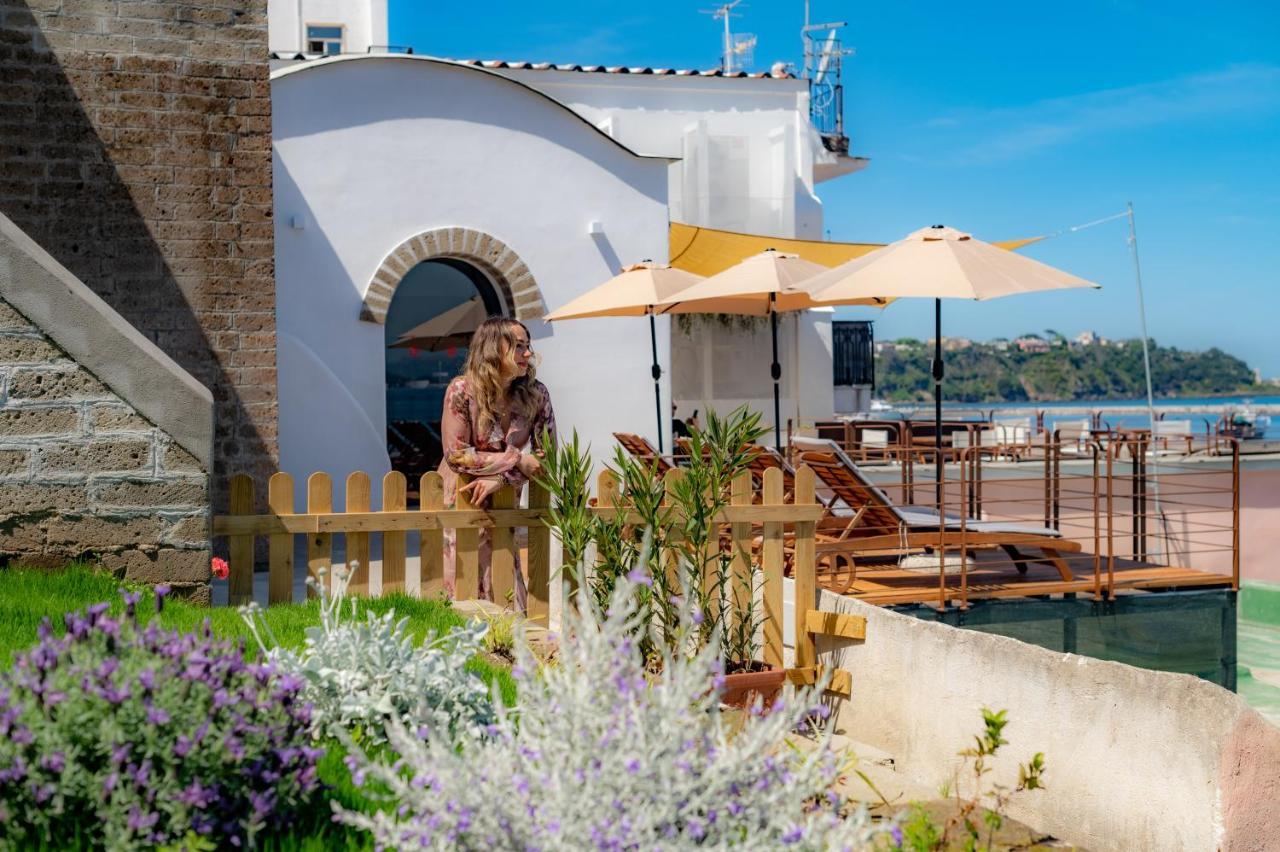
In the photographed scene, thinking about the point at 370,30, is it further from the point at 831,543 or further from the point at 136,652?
the point at 136,652

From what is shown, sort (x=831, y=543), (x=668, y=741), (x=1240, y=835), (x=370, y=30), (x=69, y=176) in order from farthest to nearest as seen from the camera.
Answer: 1. (x=370, y=30)
2. (x=69, y=176)
3. (x=831, y=543)
4. (x=1240, y=835)
5. (x=668, y=741)

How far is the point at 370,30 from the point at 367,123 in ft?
33.1

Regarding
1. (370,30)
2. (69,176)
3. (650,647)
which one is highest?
(370,30)

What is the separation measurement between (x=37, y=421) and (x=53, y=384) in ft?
0.56

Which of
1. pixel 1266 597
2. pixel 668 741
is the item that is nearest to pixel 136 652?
pixel 668 741

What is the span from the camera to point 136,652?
3100mm

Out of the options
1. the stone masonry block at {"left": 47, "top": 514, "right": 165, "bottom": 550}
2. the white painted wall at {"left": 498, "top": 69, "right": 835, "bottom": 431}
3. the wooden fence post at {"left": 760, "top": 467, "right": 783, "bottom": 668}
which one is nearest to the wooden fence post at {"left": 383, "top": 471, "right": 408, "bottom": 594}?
the stone masonry block at {"left": 47, "top": 514, "right": 165, "bottom": 550}

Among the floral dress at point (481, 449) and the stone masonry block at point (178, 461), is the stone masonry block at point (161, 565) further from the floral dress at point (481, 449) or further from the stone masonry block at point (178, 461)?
the floral dress at point (481, 449)

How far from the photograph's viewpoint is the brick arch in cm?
1338

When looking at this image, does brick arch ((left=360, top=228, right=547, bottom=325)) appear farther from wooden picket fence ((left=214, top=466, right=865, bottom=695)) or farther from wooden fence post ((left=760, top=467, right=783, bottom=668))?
wooden fence post ((left=760, top=467, right=783, bottom=668))

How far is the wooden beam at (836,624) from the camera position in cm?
668

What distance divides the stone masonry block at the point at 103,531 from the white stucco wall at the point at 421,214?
6.92 meters

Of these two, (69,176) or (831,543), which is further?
(69,176)

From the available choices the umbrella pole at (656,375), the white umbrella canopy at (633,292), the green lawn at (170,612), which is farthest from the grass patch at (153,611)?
the umbrella pole at (656,375)
